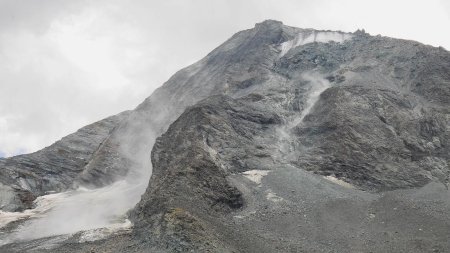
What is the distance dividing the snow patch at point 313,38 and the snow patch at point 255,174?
3549 cm

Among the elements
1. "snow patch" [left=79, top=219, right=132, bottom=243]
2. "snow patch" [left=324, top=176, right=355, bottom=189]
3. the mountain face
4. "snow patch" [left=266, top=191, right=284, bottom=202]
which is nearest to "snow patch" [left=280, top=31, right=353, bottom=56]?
the mountain face

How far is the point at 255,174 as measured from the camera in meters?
41.3

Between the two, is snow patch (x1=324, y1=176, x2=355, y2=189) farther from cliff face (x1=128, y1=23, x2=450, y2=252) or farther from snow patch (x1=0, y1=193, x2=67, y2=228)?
snow patch (x1=0, y1=193, x2=67, y2=228)

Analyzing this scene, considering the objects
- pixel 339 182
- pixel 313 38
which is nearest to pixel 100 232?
pixel 339 182

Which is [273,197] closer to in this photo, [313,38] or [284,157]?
[284,157]

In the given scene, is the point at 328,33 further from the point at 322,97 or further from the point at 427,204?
the point at 427,204

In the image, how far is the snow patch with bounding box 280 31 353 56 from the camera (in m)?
74.2

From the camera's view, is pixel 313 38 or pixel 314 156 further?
pixel 313 38

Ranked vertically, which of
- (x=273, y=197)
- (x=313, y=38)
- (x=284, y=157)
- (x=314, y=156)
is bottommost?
(x=273, y=197)

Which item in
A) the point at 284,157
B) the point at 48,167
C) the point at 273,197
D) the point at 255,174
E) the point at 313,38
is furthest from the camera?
the point at 313,38

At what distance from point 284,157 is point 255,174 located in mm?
5206

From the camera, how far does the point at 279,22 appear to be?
278 ft

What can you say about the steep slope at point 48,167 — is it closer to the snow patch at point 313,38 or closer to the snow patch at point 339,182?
the snow patch at point 313,38

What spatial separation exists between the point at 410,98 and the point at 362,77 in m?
6.39
